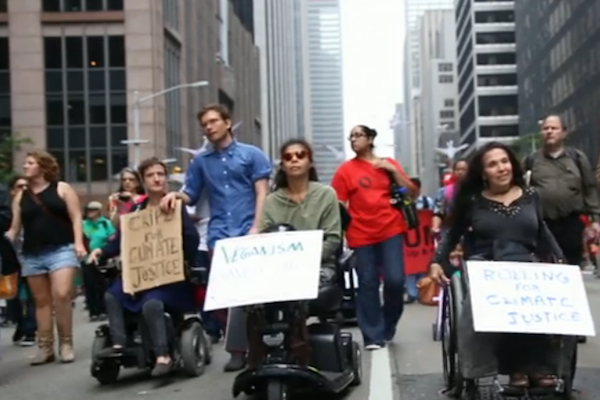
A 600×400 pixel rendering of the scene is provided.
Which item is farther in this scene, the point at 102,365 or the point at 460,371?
the point at 102,365

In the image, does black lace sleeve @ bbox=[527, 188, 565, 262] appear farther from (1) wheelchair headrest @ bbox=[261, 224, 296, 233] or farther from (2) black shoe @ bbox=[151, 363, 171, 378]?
(2) black shoe @ bbox=[151, 363, 171, 378]

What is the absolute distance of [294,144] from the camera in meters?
7.63

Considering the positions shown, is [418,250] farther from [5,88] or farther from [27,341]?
[5,88]

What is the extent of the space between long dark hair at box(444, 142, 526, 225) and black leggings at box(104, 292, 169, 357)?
7.28ft

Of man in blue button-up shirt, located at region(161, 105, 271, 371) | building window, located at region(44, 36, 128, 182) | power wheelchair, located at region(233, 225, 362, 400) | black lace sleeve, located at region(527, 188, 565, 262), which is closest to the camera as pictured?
power wheelchair, located at region(233, 225, 362, 400)

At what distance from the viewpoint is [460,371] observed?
20.8 feet

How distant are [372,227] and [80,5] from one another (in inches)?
2011

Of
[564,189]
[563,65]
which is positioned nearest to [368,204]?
[564,189]

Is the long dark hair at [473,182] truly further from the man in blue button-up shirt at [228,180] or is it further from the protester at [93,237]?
the protester at [93,237]

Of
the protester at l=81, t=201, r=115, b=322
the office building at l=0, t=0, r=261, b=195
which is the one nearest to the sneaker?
the protester at l=81, t=201, r=115, b=322

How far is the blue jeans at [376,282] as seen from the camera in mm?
9273

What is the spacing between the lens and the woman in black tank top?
31.4 feet

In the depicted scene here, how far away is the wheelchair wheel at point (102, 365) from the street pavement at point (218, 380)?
3.4 inches

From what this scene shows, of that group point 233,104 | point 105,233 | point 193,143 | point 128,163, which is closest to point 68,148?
point 128,163
